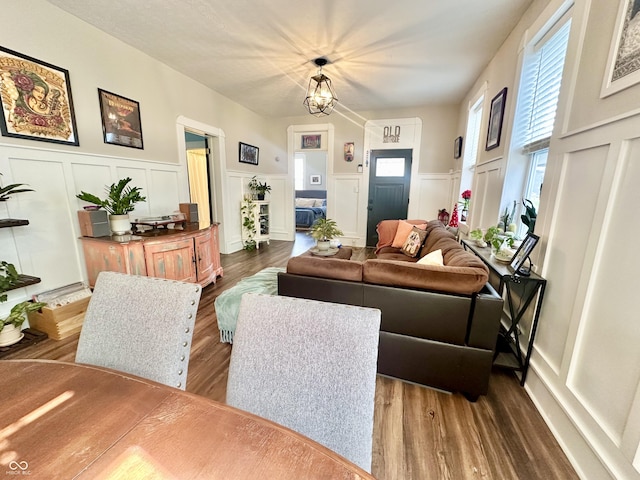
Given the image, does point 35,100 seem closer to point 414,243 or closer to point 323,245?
point 323,245

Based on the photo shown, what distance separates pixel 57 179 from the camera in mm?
2320

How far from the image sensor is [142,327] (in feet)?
2.96

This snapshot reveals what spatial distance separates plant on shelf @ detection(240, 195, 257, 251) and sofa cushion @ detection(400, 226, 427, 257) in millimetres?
3066

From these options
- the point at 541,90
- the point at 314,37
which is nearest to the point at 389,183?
the point at 314,37

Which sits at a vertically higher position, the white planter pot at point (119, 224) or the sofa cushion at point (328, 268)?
the white planter pot at point (119, 224)

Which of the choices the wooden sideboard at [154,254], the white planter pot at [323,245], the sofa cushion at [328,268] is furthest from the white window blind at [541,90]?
the wooden sideboard at [154,254]

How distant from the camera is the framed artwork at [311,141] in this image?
557 cm

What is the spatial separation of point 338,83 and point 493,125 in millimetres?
2171

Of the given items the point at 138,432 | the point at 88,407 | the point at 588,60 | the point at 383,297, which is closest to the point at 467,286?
the point at 383,297

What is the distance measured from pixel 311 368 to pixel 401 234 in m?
3.05

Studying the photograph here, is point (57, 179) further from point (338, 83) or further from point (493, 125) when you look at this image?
point (493, 125)

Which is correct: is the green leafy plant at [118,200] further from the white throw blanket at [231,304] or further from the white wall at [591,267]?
the white wall at [591,267]

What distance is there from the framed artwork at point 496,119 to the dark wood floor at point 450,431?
7.15ft

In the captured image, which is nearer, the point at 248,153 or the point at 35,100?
the point at 35,100
